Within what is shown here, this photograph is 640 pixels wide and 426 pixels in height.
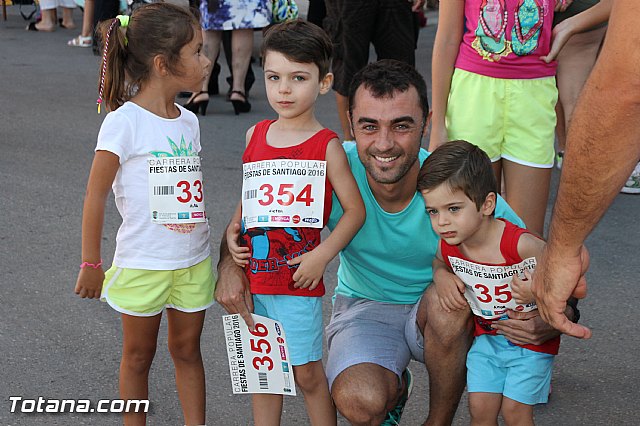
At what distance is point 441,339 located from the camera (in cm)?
321

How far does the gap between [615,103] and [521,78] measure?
1616 millimetres

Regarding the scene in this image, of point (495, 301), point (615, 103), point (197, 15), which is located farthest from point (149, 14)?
point (615, 103)

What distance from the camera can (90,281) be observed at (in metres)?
3.05

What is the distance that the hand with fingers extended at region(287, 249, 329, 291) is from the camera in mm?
3025

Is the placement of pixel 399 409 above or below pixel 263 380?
below

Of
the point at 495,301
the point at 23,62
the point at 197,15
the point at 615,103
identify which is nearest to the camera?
the point at 615,103

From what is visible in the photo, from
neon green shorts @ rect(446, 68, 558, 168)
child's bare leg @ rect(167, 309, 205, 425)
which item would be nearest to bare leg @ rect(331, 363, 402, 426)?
child's bare leg @ rect(167, 309, 205, 425)

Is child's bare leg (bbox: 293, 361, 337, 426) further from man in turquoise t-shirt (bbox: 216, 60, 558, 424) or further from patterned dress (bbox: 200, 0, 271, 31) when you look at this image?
patterned dress (bbox: 200, 0, 271, 31)

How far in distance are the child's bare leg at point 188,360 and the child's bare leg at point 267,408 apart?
0.21 metres

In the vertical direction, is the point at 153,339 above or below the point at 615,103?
below

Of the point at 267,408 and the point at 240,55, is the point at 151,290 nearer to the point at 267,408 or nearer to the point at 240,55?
the point at 267,408

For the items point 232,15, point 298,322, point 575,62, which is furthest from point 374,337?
point 232,15

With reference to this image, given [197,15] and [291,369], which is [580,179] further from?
[197,15]

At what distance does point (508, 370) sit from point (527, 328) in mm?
181
